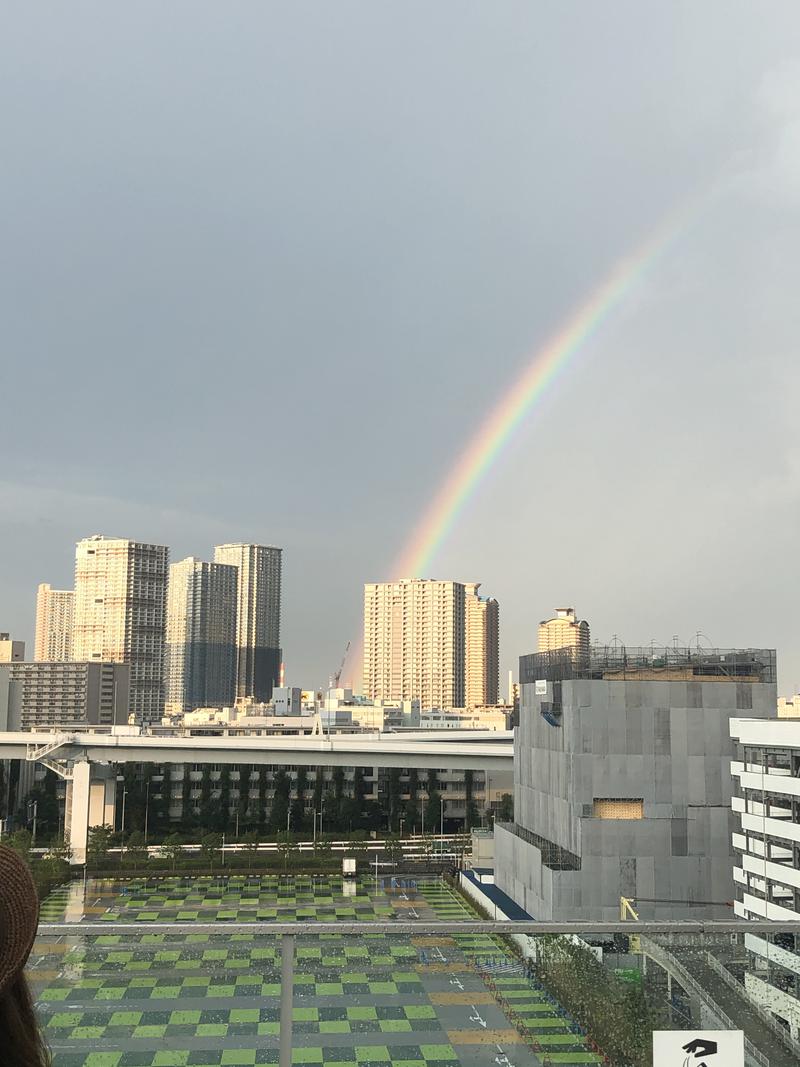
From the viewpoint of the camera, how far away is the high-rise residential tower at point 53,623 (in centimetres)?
16000

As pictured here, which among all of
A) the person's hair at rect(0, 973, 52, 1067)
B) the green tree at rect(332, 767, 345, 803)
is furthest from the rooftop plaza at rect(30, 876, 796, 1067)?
the green tree at rect(332, 767, 345, 803)

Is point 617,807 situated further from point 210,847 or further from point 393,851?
point 210,847

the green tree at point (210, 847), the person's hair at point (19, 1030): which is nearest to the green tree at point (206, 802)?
the green tree at point (210, 847)

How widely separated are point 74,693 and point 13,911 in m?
109

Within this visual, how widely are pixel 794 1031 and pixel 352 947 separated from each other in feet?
4.67

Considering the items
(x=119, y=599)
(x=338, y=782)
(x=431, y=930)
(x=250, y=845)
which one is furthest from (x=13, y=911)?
(x=119, y=599)

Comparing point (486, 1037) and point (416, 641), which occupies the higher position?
point (416, 641)

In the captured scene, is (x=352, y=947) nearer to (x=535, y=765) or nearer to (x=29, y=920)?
(x=29, y=920)

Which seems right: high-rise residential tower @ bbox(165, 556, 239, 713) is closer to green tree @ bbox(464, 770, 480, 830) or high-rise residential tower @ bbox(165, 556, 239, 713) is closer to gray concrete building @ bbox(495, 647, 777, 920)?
green tree @ bbox(464, 770, 480, 830)

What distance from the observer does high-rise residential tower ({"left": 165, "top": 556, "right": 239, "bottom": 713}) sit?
6314 inches

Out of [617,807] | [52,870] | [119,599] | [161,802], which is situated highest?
[119,599]

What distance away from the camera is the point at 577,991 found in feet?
11.4

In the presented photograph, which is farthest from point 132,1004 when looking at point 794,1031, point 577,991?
point 794,1031

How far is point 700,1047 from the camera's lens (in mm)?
3178
